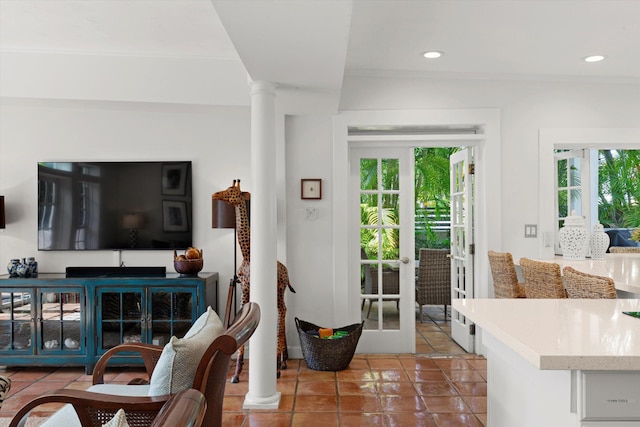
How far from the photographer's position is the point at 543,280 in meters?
2.97

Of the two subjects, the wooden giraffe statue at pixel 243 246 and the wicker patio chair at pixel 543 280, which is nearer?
the wicker patio chair at pixel 543 280

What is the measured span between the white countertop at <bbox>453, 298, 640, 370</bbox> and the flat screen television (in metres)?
2.84

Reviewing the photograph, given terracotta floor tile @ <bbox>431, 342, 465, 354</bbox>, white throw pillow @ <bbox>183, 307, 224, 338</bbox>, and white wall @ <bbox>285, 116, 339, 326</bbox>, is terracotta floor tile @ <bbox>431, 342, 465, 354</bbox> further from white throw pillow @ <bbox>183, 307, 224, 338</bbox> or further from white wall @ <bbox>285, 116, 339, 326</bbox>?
white throw pillow @ <bbox>183, 307, 224, 338</bbox>

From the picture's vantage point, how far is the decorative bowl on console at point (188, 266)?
3.85 meters

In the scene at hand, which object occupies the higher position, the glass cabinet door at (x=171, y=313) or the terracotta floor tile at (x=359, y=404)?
the glass cabinet door at (x=171, y=313)

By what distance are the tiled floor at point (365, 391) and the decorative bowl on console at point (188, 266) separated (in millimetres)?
896

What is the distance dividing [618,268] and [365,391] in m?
1.96

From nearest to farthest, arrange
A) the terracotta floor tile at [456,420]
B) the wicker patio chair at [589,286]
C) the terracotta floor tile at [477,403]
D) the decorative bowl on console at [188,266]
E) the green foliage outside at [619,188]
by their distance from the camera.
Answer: the wicker patio chair at [589,286] → the terracotta floor tile at [456,420] → the terracotta floor tile at [477,403] → the decorative bowl on console at [188,266] → the green foliage outside at [619,188]

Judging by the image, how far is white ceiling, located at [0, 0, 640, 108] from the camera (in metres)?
2.32

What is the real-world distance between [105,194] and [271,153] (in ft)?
6.21

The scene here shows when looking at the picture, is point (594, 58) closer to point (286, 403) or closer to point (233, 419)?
point (286, 403)

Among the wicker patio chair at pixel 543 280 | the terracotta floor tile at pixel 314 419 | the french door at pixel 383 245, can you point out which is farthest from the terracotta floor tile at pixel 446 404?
the french door at pixel 383 245

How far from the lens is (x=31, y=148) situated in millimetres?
4238

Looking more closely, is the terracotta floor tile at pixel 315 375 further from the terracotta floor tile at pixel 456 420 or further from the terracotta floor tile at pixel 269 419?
the terracotta floor tile at pixel 456 420
